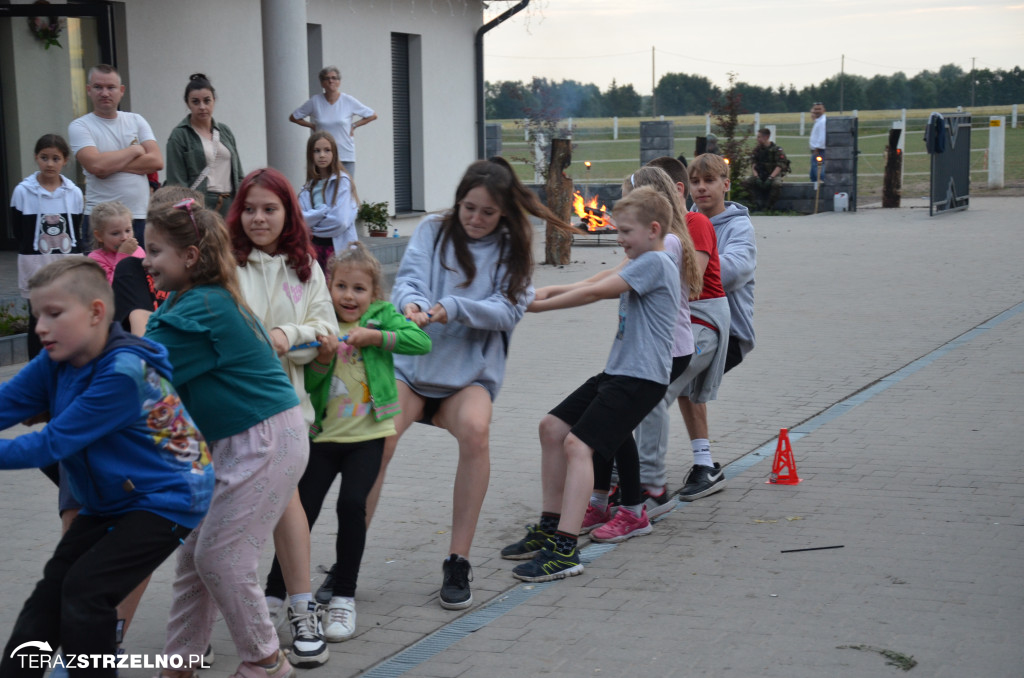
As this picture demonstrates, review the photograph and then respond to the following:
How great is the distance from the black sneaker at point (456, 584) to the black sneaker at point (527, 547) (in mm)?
570

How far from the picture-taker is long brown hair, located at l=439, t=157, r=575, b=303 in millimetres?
4531

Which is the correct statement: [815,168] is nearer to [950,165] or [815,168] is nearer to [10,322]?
[950,165]

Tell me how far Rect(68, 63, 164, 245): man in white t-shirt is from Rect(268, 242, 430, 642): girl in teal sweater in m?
4.17

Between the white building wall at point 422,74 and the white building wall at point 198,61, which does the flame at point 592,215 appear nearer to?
the white building wall at point 422,74

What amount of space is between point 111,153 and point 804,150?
3866 centimetres

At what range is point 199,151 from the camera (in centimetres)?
864

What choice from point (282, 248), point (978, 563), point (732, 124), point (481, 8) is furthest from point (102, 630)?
point (732, 124)

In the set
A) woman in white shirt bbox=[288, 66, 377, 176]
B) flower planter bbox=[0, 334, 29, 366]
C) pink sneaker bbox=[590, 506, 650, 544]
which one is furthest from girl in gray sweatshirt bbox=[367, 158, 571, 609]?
woman in white shirt bbox=[288, 66, 377, 176]

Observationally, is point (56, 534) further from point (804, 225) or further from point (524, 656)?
point (804, 225)

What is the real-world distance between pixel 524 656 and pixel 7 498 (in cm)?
320

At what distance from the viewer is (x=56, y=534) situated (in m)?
5.27

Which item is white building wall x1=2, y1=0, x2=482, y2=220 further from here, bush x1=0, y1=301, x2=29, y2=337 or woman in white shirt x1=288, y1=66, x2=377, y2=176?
bush x1=0, y1=301, x2=29, y2=337

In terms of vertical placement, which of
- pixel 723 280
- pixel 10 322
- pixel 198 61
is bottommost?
pixel 10 322

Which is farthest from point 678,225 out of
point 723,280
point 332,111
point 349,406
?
point 332,111
